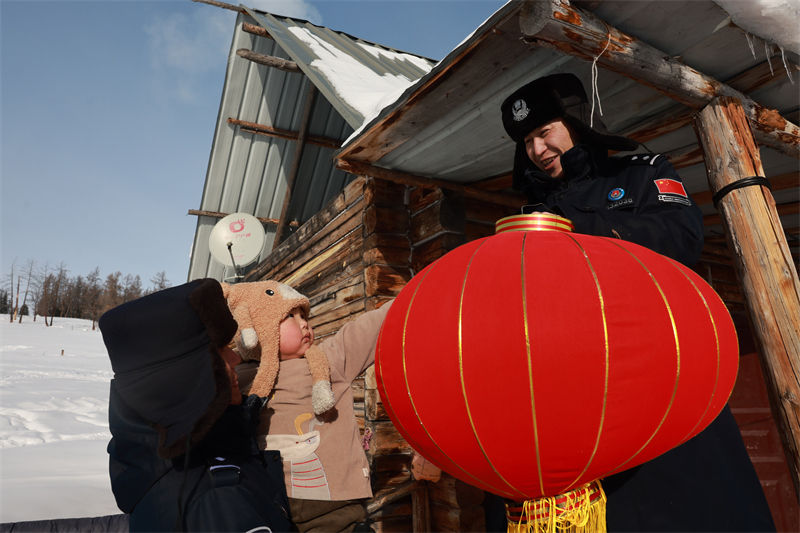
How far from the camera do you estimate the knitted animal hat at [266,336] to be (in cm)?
208

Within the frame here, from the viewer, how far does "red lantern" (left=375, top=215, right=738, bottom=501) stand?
0.93 metres

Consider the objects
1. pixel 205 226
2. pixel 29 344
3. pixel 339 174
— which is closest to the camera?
pixel 339 174

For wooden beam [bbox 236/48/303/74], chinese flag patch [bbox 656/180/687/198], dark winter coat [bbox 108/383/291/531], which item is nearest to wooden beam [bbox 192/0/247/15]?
wooden beam [bbox 236/48/303/74]

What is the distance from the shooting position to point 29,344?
98.1 feet

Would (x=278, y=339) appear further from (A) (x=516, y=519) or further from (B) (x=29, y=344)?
(B) (x=29, y=344)

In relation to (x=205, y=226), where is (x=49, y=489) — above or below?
below

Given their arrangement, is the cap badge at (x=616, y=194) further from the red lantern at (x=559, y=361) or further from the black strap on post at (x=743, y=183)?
the black strap on post at (x=743, y=183)

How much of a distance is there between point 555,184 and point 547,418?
1122 mm

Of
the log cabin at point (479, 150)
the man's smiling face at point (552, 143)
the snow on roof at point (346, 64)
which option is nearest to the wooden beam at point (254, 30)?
the log cabin at point (479, 150)

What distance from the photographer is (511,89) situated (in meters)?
2.19

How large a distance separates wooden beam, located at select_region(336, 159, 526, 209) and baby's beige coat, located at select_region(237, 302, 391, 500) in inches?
41.3

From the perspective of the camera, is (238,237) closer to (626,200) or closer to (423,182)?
(423,182)

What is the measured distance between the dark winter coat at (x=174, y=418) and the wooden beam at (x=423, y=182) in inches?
59.2

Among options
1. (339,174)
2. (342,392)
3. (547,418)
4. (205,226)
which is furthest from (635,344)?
(205,226)
